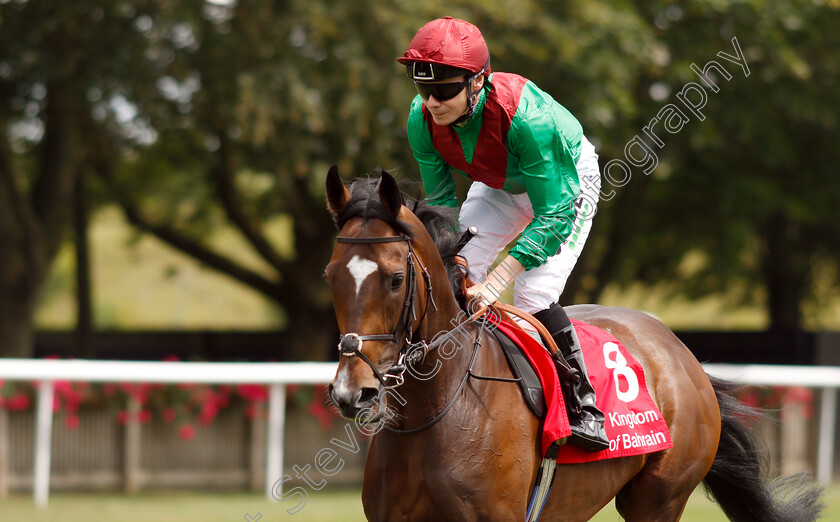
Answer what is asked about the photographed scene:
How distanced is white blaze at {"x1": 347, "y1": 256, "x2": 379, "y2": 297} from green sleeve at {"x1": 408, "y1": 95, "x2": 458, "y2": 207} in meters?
0.87

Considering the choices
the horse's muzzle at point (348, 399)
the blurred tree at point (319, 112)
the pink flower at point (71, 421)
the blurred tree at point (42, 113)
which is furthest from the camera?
the blurred tree at point (42, 113)

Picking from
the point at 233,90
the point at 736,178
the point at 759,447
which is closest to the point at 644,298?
the point at 736,178

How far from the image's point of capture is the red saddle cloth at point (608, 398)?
137 inches

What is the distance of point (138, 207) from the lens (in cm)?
1473

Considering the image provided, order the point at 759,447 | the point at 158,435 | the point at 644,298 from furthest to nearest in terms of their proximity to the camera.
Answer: the point at 644,298 → the point at 158,435 → the point at 759,447

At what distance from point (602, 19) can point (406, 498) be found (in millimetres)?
7554

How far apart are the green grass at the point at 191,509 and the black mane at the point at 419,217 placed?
3959 millimetres

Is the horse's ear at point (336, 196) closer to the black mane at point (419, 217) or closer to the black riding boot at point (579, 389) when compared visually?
the black mane at point (419, 217)

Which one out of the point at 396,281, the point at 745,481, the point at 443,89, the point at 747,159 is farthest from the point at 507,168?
the point at 747,159

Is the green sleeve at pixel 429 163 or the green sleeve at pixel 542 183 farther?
the green sleeve at pixel 429 163

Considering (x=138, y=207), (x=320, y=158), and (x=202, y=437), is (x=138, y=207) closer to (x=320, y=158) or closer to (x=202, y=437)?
(x=320, y=158)

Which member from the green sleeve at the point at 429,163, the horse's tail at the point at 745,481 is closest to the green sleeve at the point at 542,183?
the green sleeve at the point at 429,163

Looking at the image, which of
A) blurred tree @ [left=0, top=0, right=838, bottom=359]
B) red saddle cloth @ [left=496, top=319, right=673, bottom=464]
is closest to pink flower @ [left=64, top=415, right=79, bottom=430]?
blurred tree @ [left=0, top=0, right=838, bottom=359]

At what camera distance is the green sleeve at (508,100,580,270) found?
3.37 meters
